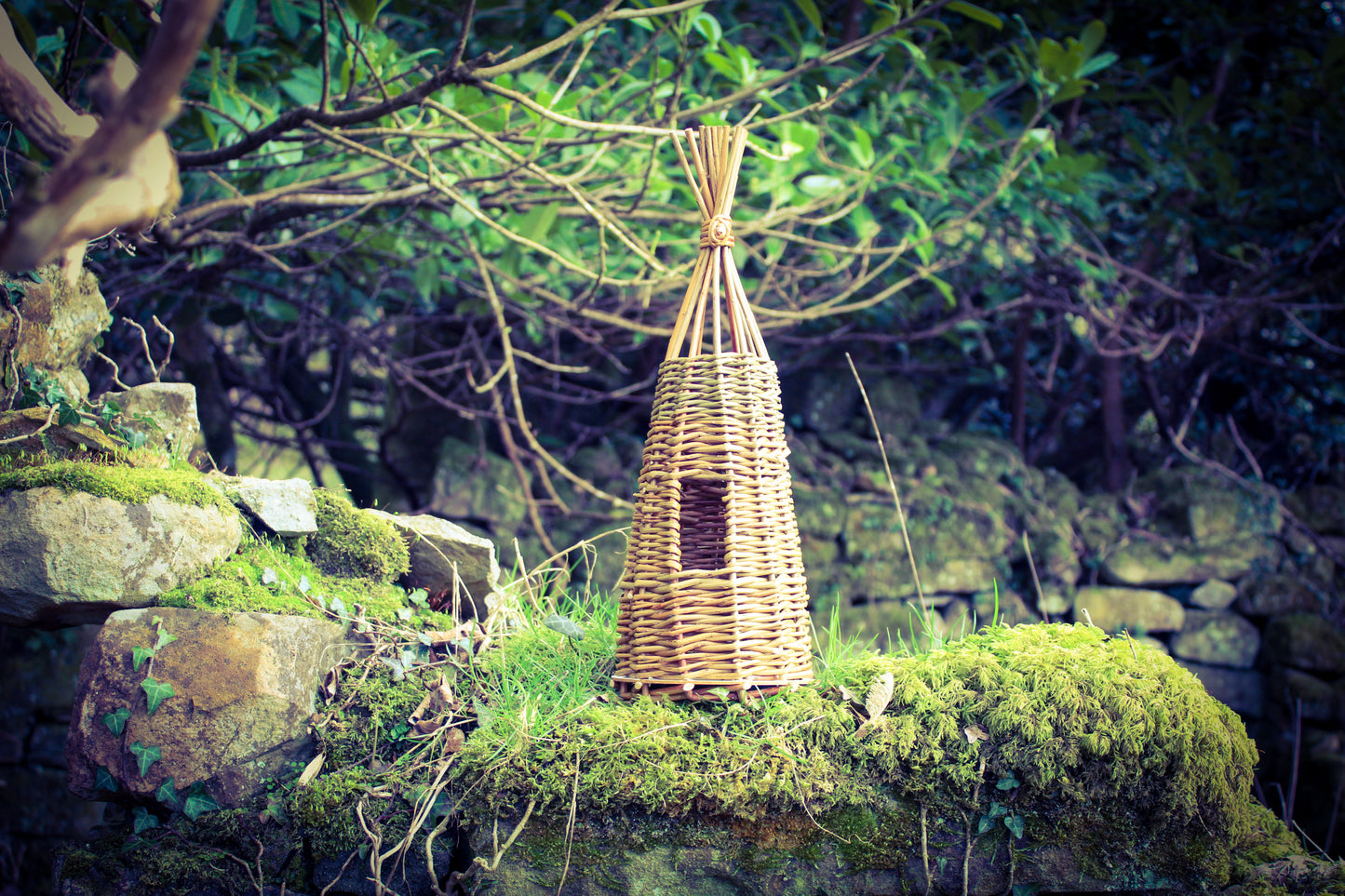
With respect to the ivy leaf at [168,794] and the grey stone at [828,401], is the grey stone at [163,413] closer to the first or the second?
the ivy leaf at [168,794]

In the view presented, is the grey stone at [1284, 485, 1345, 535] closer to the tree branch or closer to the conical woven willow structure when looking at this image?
the conical woven willow structure

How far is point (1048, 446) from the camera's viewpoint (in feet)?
17.2

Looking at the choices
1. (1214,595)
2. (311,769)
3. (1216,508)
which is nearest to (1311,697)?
(1214,595)

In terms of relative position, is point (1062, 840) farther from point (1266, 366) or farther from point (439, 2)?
point (1266, 366)

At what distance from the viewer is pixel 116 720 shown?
5.07 ft

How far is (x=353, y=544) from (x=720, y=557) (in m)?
0.96

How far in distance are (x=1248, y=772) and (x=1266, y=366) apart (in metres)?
3.98

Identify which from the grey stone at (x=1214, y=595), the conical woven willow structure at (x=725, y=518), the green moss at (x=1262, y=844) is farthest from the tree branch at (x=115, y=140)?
the grey stone at (x=1214, y=595)

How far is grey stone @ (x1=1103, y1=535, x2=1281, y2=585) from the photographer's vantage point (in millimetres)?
4297

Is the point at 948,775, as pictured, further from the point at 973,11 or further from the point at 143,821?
the point at 973,11

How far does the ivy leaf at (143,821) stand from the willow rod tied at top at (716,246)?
1.40m

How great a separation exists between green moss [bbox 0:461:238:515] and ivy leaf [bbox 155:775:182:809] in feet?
1.86

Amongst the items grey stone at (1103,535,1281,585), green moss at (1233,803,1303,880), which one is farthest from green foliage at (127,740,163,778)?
grey stone at (1103,535,1281,585)

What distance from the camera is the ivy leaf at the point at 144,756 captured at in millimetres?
1529
